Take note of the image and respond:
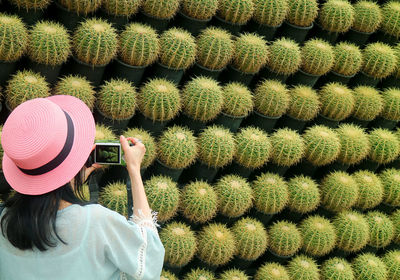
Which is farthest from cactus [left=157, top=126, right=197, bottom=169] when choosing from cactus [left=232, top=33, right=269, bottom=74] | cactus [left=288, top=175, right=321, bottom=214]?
cactus [left=288, top=175, right=321, bottom=214]

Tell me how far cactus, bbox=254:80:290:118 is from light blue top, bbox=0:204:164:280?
170cm

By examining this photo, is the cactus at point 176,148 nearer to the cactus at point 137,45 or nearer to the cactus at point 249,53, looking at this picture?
the cactus at point 137,45

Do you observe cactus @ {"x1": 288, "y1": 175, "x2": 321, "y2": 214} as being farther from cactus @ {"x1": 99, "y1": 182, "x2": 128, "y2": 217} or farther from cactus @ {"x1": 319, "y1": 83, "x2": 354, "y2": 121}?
cactus @ {"x1": 99, "y1": 182, "x2": 128, "y2": 217}

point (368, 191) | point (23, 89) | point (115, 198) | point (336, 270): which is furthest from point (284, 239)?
point (23, 89)

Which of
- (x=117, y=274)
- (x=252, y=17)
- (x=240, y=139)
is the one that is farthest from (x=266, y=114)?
(x=117, y=274)

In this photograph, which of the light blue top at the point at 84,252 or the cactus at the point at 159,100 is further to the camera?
the cactus at the point at 159,100

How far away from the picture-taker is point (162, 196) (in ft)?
7.14

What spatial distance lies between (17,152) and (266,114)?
1904 mm

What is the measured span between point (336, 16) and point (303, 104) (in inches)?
27.8

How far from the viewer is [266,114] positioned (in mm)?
2719

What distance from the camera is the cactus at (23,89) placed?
6.36 ft

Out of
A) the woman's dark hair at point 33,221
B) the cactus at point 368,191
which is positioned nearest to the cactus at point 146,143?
the woman's dark hair at point 33,221

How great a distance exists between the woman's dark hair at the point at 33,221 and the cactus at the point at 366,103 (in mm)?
2437

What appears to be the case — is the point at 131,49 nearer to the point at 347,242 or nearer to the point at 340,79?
the point at 340,79
